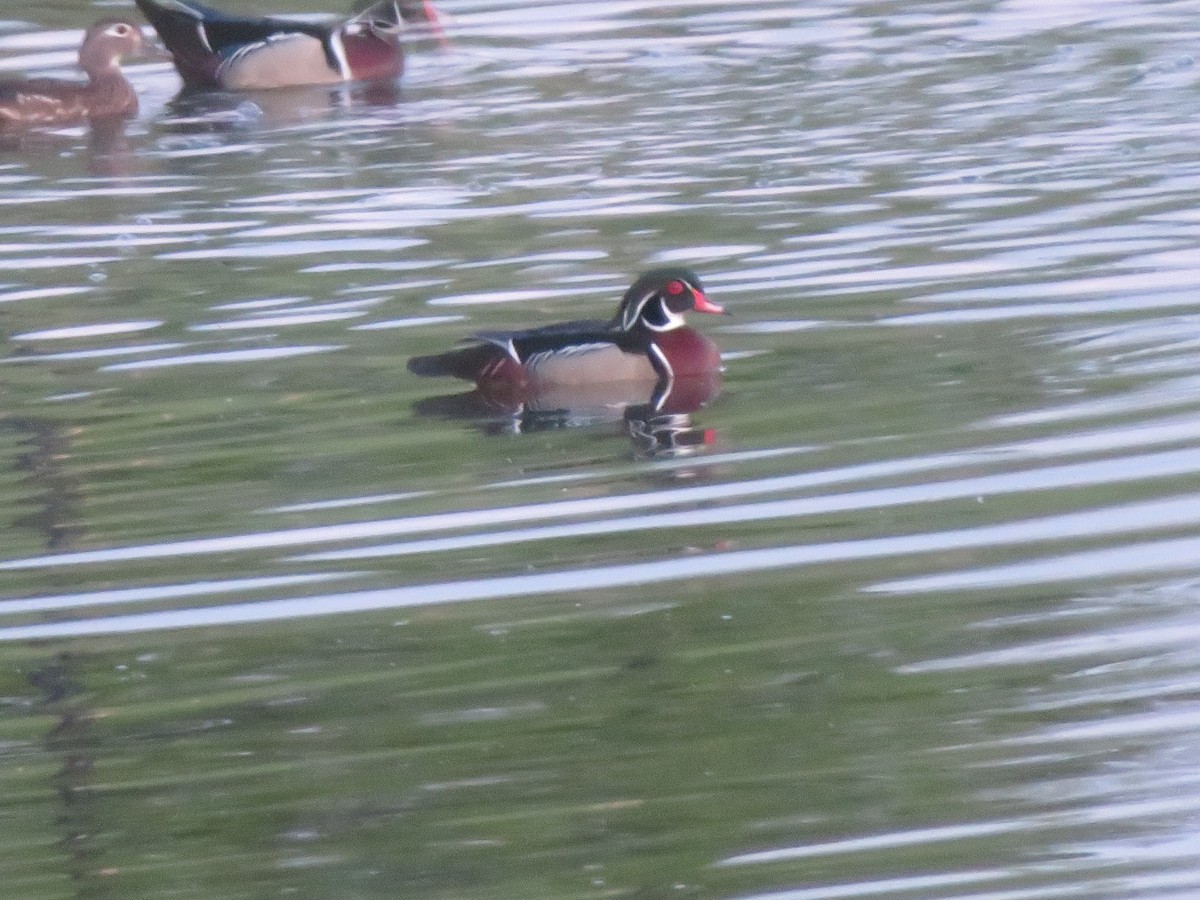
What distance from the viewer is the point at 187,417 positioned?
9461 mm

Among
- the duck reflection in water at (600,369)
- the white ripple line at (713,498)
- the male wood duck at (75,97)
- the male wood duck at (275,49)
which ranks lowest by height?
the male wood duck at (275,49)

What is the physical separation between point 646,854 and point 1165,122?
10125 mm

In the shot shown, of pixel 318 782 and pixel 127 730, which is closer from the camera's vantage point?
pixel 318 782

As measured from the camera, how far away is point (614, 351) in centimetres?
998

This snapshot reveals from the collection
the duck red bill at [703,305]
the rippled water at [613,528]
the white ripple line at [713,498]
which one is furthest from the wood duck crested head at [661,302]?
the white ripple line at [713,498]

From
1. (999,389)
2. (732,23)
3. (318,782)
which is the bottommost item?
(732,23)

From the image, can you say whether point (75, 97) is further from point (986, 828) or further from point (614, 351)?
point (986, 828)

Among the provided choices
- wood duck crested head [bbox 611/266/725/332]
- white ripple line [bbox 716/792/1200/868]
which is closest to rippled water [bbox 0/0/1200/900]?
white ripple line [bbox 716/792/1200/868]

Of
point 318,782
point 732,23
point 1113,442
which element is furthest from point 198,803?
point 732,23

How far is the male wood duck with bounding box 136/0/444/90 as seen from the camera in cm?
1883

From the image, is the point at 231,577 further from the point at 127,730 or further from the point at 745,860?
the point at 745,860

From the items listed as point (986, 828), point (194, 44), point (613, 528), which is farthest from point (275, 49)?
point (986, 828)

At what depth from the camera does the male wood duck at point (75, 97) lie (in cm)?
1677

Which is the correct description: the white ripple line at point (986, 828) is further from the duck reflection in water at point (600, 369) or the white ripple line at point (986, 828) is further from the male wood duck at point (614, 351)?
the male wood duck at point (614, 351)
